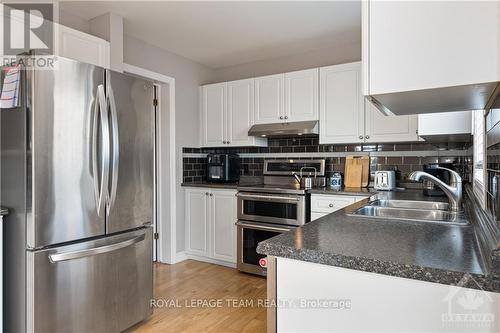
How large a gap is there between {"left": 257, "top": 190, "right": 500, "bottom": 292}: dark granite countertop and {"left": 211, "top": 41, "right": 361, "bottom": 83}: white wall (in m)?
2.62

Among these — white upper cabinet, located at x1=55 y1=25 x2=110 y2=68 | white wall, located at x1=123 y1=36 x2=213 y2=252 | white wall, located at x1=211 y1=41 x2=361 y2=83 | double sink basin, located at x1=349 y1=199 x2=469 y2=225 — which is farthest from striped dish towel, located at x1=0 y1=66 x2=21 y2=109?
white wall, located at x1=211 y1=41 x2=361 y2=83

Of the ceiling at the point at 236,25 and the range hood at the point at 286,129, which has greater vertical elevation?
the ceiling at the point at 236,25

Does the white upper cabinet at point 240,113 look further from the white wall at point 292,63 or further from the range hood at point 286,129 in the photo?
the white wall at point 292,63

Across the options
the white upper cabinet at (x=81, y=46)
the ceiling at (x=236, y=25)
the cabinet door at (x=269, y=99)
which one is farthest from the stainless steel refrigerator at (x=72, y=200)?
the cabinet door at (x=269, y=99)

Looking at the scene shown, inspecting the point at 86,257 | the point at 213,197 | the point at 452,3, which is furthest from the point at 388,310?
the point at 213,197

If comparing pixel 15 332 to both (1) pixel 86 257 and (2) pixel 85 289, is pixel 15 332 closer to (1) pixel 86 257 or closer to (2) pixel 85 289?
(2) pixel 85 289

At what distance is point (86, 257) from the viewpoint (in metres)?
1.86

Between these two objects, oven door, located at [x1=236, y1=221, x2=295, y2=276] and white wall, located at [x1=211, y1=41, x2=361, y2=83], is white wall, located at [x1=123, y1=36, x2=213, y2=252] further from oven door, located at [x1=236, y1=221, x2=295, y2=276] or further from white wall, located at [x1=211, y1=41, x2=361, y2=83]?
oven door, located at [x1=236, y1=221, x2=295, y2=276]

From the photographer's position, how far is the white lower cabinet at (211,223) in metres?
3.49

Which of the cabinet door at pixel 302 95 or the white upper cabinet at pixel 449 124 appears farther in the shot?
the cabinet door at pixel 302 95

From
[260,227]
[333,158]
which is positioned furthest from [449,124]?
[260,227]

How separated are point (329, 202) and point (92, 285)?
1968mm

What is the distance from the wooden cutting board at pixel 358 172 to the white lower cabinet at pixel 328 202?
46cm

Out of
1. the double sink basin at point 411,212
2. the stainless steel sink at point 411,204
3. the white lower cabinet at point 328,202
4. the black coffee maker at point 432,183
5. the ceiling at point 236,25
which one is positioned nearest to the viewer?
the double sink basin at point 411,212
